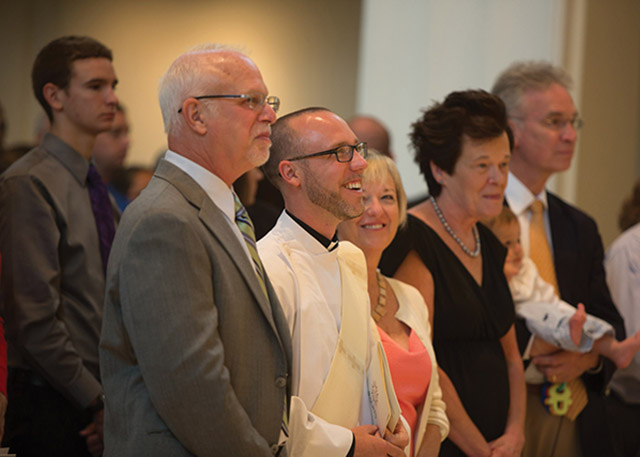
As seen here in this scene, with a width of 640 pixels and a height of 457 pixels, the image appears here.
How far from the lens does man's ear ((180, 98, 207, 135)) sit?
196 cm

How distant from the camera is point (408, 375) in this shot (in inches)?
99.4

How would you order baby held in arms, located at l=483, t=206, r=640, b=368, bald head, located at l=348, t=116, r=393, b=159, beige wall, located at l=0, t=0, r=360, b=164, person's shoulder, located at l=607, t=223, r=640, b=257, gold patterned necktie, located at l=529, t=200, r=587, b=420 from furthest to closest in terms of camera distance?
beige wall, located at l=0, t=0, r=360, b=164 → bald head, located at l=348, t=116, r=393, b=159 → person's shoulder, located at l=607, t=223, r=640, b=257 → gold patterned necktie, located at l=529, t=200, r=587, b=420 → baby held in arms, located at l=483, t=206, r=640, b=368

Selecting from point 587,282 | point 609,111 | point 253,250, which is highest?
point 609,111

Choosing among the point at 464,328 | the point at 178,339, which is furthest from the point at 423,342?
the point at 178,339

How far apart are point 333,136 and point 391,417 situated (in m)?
0.84

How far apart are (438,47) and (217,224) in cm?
350

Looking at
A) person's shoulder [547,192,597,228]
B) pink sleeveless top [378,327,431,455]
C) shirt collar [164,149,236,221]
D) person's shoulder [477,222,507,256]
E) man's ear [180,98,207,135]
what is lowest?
pink sleeveless top [378,327,431,455]

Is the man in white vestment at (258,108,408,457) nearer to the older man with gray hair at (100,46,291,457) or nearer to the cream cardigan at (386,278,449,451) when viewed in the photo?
the older man with gray hair at (100,46,291,457)

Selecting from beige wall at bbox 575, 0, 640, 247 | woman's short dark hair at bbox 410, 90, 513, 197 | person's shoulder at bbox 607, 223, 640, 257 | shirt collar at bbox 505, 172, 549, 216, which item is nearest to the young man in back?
woman's short dark hair at bbox 410, 90, 513, 197

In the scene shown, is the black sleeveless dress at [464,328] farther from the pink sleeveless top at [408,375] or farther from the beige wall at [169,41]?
the beige wall at [169,41]

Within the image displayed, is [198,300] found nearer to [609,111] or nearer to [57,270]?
[57,270]

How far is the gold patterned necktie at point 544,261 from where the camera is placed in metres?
3.40

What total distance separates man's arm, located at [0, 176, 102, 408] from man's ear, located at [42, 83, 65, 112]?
0.44 metres

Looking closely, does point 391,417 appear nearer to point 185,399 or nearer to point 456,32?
point 185,399
